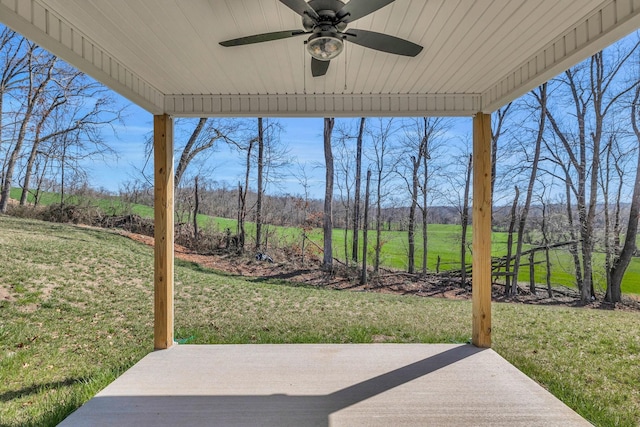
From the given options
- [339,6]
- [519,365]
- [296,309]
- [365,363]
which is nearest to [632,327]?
[519,365]

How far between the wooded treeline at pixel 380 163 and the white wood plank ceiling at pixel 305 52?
11.5 ft

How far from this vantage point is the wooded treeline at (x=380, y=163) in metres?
6.20

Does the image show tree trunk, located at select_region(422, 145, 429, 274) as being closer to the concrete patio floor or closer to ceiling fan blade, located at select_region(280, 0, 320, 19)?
the concrete patio floor

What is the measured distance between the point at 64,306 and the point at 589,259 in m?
8.31

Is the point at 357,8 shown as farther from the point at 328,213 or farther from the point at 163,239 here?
the point at 328,213

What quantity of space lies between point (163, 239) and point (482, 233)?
3.13m

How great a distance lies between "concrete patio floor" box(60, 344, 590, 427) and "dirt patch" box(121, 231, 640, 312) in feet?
10.7

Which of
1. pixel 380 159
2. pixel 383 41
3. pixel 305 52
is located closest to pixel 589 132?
pixel 380 159

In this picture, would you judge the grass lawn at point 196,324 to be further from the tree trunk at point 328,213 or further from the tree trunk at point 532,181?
the tree trunk at point 532,181

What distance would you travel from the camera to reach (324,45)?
71.2 inches

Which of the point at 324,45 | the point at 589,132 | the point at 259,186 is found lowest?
the point at 259,186

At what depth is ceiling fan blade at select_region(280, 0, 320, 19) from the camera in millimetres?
1605

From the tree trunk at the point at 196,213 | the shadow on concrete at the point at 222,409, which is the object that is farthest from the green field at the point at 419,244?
the shadow on concrete at the point at 222,409

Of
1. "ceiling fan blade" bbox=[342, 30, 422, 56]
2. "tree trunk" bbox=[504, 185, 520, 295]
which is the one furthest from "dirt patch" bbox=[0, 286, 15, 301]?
"tree trunk" bbox=[504, 185, 520, 295]
